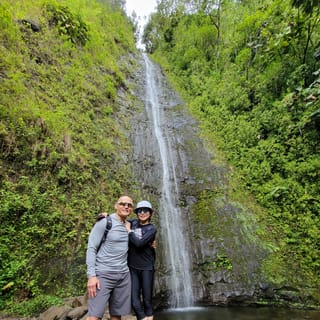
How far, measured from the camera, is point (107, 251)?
255 centimetres

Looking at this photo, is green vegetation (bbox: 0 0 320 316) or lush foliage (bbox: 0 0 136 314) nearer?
lush foliage (bbox: 0 0 136 314)

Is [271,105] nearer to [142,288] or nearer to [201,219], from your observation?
[201,219]

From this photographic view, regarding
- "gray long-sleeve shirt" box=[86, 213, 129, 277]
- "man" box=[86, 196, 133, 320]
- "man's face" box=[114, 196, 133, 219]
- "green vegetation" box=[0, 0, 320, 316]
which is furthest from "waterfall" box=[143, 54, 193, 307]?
"man's face" box=[114, 196, 133, 219]

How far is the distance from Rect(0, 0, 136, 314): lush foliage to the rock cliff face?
1.08 meters

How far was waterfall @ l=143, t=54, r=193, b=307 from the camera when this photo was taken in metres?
5.34

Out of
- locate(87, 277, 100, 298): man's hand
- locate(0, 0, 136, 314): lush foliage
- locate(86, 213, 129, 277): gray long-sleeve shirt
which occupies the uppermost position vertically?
locate(0, 0, 136, 314): lush foliage

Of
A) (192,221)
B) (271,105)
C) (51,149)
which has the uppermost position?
(271,105)

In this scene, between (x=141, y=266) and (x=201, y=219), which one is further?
(x=201, y=219)

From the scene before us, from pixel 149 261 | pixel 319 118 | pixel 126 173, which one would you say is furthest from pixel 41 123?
pixel 319 118

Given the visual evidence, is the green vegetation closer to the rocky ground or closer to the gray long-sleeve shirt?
the rocky ground

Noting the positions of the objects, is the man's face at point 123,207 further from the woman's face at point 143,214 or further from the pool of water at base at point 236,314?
the pool of water at base at point 236,314

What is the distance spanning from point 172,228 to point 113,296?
404 centimetres

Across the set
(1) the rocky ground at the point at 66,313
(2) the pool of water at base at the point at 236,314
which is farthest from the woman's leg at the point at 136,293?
(2) the pool of water at base at the point at 236,314

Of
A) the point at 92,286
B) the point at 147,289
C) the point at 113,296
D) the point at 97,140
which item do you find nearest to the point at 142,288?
the point at 147,289
